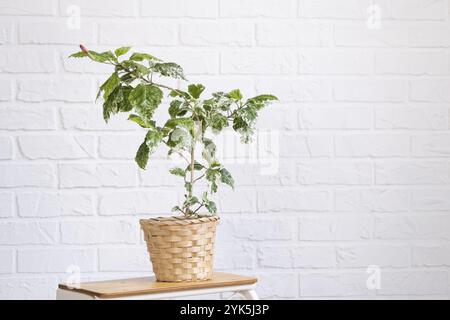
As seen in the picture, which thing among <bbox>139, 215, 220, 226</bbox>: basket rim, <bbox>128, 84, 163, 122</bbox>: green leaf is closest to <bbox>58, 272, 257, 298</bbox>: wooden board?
<bbox>139, 215, 220, 226</bbox>: basket rim

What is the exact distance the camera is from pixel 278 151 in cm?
245

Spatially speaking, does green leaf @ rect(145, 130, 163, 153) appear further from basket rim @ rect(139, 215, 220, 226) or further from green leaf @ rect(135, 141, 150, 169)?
basket rim @ rect(139, 215, 220, 226)

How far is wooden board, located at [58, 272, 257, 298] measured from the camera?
1.75 metres

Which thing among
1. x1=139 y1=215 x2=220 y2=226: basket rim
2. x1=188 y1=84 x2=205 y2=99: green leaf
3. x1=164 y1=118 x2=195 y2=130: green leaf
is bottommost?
x1=139 y1=215 x2=220 y2=226: basket rim

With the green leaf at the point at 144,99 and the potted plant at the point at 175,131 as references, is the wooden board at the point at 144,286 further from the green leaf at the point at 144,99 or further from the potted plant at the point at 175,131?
the green leaf at the point at 144,99

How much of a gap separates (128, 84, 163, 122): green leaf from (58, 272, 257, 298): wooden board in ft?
1.28

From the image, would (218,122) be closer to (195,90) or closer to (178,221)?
(195,90)

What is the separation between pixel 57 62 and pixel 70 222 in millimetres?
487

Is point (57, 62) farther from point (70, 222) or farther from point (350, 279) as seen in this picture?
point (350, 279)

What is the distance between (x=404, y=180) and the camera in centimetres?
249

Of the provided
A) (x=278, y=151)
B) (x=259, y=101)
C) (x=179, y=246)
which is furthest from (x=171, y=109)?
(x=278, y=151)

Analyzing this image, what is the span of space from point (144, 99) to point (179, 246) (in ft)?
1.18

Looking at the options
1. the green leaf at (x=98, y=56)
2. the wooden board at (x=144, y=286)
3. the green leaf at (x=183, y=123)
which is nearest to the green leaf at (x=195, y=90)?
the green leaf at (x=183, y=123)
